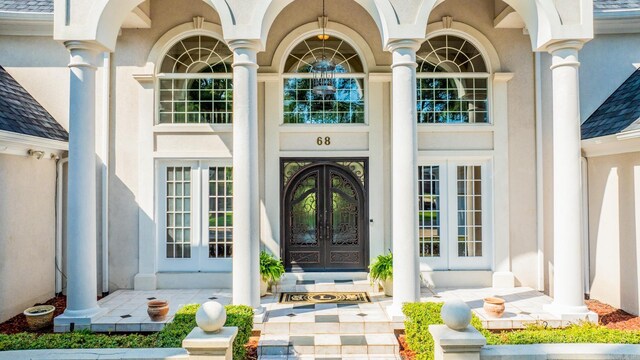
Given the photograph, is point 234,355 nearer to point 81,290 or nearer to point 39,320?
point 81,290

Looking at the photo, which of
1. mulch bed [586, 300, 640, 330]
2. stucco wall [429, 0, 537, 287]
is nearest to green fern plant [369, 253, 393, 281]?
stucco wall [429, 0, 537, 287]

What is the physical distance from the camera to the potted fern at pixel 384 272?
8094 millimetres

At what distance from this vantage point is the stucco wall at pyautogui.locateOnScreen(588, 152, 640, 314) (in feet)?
23.8

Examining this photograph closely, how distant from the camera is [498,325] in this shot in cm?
678

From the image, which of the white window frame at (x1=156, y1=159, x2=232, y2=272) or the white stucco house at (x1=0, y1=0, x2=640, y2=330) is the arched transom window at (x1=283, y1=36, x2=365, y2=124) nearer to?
the white stucco house at (x1=0, y1=0, x2=640, y2=330)

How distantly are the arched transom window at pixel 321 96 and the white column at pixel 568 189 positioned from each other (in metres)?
3.70

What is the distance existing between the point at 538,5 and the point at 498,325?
5.11 metres

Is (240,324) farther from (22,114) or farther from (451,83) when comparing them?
(451,83)

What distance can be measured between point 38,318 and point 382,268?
19.0 feet

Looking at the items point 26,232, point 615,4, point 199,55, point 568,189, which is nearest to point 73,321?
point 26,232

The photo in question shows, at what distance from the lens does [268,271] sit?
808cm

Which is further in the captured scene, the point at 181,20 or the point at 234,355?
the point at 181,20

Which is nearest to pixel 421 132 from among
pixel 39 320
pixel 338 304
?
pixel 338 304

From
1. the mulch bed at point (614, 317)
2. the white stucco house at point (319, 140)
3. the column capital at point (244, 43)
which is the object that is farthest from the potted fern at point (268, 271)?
the mulch bed at point (614, 317)
